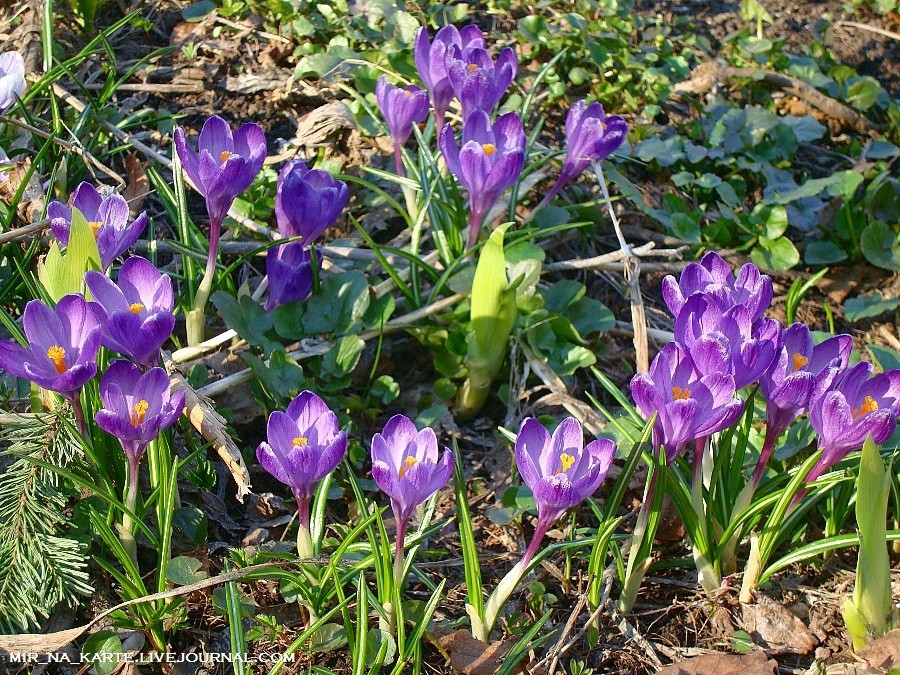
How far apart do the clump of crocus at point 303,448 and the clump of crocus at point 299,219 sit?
0.54 metres

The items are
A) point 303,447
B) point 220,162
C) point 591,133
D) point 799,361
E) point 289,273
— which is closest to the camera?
point 303,447

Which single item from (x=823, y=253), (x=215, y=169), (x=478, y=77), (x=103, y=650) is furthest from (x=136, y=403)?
(x=823, y=253)

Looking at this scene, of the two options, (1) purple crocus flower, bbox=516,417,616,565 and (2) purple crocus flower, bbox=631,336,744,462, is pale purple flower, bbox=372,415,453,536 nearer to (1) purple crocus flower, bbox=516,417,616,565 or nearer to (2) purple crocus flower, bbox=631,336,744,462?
(1) purple crocus flower, bbox=516,417,616,565

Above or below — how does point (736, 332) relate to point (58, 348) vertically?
below

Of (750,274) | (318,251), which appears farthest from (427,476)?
(318,251)

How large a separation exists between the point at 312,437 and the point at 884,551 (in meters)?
1.01

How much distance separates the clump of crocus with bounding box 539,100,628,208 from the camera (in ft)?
7.47

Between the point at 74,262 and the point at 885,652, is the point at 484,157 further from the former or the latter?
the point at 885,652

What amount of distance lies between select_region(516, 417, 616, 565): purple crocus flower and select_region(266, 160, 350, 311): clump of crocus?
2.43 feet

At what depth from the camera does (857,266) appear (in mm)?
A: 2879

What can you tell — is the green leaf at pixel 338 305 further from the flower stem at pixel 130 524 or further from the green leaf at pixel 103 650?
the green leaf at pixel 103 650

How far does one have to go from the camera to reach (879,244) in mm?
2779

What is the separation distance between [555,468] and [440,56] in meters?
1.30

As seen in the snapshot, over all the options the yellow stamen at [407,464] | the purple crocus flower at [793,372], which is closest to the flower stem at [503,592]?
the yellow stamen at [407,464]
